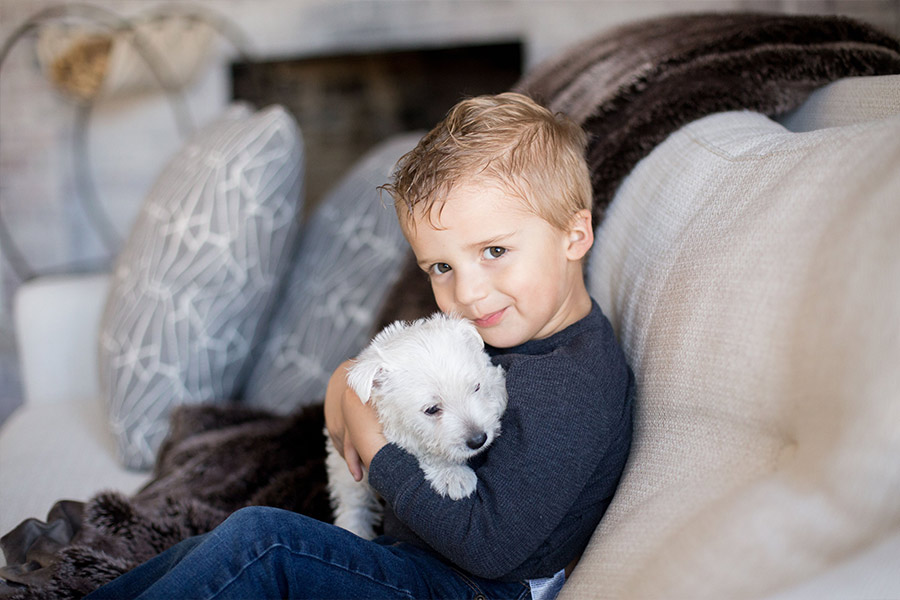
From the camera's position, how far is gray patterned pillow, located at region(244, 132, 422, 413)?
1.73m

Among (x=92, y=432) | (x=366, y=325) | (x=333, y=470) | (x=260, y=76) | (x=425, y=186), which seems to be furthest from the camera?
(x=260, y=76)

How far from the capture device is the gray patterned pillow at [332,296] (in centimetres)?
173

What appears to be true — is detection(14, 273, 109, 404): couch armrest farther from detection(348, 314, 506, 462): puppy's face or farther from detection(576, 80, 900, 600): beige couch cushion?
detection(576, 80, 900, 600): beige couch cushion

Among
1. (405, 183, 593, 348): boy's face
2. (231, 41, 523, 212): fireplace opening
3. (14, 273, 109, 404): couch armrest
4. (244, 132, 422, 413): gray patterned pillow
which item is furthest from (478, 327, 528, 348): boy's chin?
(231, 41, 523, 212): fireplace opening

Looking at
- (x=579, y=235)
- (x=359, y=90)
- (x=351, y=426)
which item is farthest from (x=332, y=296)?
(x=359, y=90)

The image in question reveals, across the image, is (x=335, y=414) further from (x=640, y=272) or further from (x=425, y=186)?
(x=640, y=272)

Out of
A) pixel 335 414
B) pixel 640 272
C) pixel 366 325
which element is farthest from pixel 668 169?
pixel 366 325

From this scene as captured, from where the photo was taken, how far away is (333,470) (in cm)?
126

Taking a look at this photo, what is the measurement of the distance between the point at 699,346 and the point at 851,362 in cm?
26

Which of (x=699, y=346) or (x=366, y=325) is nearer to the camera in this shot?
(x=699, y=346)

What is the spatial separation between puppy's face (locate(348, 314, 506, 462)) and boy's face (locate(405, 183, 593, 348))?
0.05m

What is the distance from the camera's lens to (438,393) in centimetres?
97

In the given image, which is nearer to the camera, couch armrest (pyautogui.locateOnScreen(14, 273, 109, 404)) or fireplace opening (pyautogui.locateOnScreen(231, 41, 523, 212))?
couch armrest (pyautogui.locateOnScreen(14, 273, 109, 404))

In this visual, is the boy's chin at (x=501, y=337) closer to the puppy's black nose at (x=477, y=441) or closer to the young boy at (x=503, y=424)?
the young boy at (x=503, y=424)
